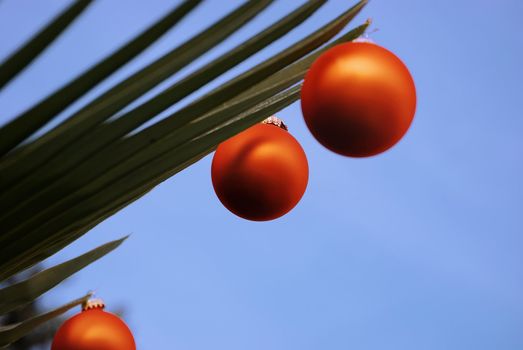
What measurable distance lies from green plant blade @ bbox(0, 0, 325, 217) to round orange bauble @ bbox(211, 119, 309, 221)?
0.77 feet

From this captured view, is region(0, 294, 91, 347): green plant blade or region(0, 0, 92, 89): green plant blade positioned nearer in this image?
region(0, 0, 92, 89): green plant blade

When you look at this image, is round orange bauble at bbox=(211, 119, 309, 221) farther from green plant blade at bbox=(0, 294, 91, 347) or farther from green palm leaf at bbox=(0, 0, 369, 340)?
green plant blade at bbox=(0, 294, 91, 347)

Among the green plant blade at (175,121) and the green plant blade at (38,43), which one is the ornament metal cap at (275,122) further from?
the green plant blade at (38,43)

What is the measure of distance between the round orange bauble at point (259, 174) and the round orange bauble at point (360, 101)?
183mm

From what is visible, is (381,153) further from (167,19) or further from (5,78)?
(5,78)

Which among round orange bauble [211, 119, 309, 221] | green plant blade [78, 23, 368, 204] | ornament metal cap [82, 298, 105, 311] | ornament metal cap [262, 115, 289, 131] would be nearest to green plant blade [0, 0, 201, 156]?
green plant blade [78, 23, 368, 204]

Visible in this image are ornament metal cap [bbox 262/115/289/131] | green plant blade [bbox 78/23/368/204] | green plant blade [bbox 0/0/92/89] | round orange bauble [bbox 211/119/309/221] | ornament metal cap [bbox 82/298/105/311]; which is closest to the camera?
green plant blade [bbox 0/0/92/89]

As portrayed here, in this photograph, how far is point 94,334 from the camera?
144 centimetres

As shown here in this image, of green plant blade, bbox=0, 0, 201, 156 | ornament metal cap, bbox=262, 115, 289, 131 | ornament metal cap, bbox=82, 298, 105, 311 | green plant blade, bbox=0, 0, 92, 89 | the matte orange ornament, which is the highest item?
ornament metal cap, bbox=262, 115, 289, 131

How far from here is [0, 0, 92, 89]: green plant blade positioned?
3.13 feet

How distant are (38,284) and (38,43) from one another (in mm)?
612

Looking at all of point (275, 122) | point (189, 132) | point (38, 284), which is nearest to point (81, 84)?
point (189, 132)

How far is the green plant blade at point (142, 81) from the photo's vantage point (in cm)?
98

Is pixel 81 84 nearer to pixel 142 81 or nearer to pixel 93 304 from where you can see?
pixel 142 81
